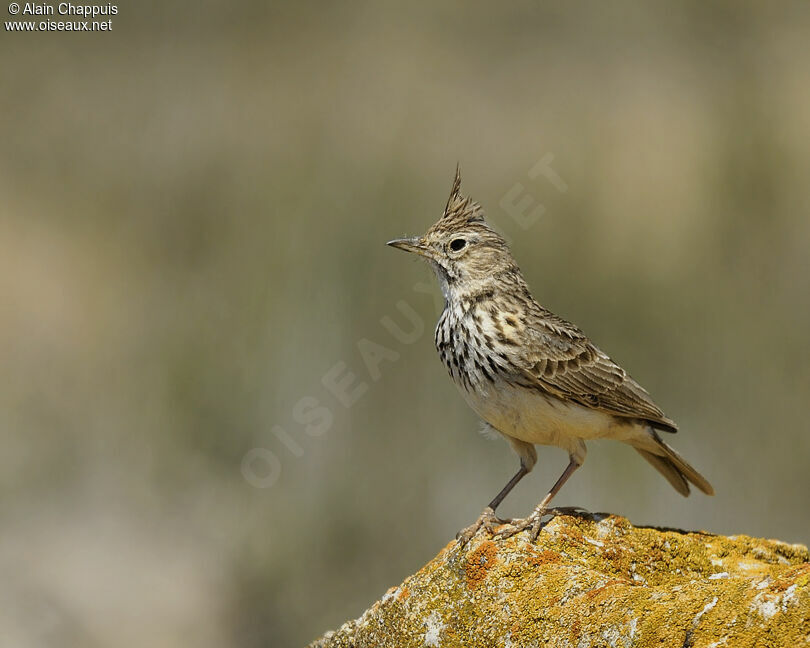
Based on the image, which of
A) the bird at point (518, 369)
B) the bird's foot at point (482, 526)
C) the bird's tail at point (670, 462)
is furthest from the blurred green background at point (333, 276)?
the bird's foot at point (482, 526)

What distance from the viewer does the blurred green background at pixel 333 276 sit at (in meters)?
12.8

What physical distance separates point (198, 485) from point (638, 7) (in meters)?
10.1

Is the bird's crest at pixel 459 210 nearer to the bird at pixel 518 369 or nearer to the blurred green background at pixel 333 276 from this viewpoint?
the bird at pixel 518 369

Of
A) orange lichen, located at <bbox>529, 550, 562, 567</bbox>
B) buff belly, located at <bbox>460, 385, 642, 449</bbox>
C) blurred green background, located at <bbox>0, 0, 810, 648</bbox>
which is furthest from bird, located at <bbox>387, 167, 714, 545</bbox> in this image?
blurred green background, located at <bbox>0, 0, 810, 648</bbox>

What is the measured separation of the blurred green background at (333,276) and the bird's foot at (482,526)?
222 inches

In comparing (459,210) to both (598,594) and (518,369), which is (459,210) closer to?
(518,369)

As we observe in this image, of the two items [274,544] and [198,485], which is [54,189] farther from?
[274,544]

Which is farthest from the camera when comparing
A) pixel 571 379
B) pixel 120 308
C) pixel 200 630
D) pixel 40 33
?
pixel 40 33

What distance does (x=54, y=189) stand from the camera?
672 inches

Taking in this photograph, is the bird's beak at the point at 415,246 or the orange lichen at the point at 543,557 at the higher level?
the bird's beak at the point at 415,246

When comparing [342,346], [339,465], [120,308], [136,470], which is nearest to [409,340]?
[342,346]

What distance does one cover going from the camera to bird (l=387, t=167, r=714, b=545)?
6.27 meters

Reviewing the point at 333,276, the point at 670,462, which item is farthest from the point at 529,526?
the point at 333,276

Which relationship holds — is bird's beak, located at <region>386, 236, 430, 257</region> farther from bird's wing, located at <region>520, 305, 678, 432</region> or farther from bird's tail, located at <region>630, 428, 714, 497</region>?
bird's tail, located at <region>630, 428, 714, 497</region>
